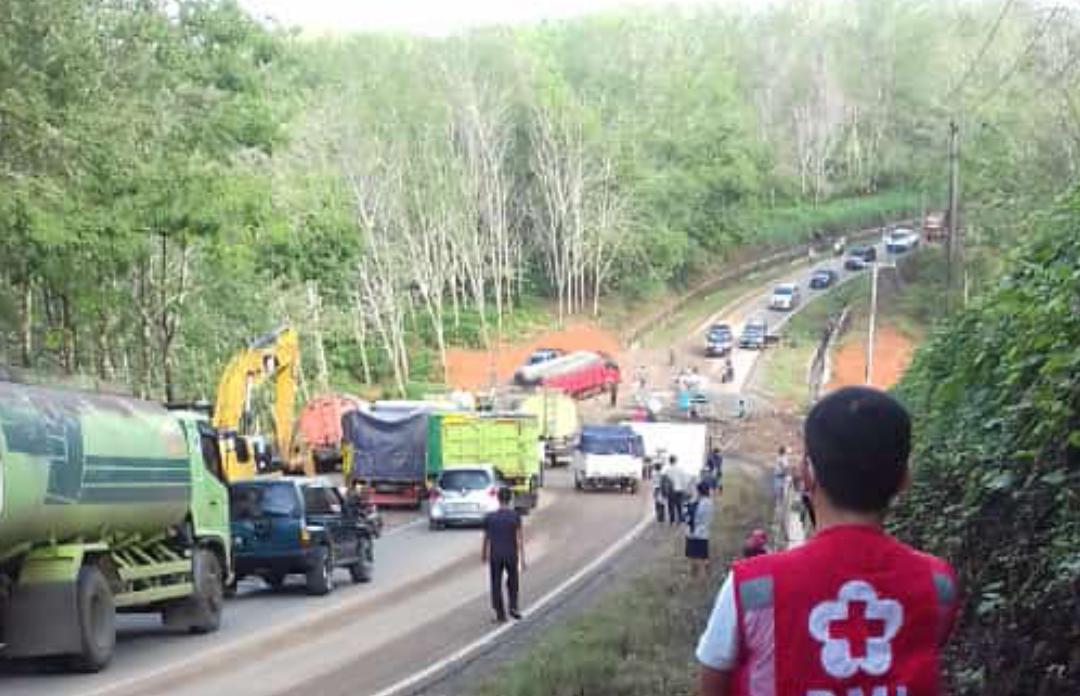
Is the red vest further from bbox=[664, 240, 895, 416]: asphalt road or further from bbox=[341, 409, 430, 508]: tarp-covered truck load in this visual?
bbox=[664, 240, 895, 416]: asphalt road

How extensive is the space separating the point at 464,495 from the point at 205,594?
20062 millimetres

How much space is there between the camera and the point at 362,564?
3039 cm

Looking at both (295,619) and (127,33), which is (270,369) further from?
(295,619)

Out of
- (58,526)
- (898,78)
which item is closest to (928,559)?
(58,526)

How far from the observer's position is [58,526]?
18.0 metres

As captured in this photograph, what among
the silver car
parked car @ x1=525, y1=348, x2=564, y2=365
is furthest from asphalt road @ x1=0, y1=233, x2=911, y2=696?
parked car @ x1=525, y1=348, x2=564, y2=365

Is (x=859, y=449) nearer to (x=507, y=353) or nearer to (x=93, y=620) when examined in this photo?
(x=93, y=620)

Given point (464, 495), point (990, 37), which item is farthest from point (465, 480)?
point (990, 37)

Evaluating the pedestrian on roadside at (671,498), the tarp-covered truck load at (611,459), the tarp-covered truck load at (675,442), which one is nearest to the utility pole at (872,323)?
the tarp-covered truck load at (675,442)

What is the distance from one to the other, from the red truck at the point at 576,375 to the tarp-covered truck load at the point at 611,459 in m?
24.2

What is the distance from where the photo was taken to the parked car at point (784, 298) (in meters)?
104

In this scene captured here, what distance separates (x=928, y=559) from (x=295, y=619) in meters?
21.0

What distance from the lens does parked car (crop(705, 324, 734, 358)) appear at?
9469cm

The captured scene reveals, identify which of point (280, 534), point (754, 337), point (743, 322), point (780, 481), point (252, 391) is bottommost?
point (754, 337)
